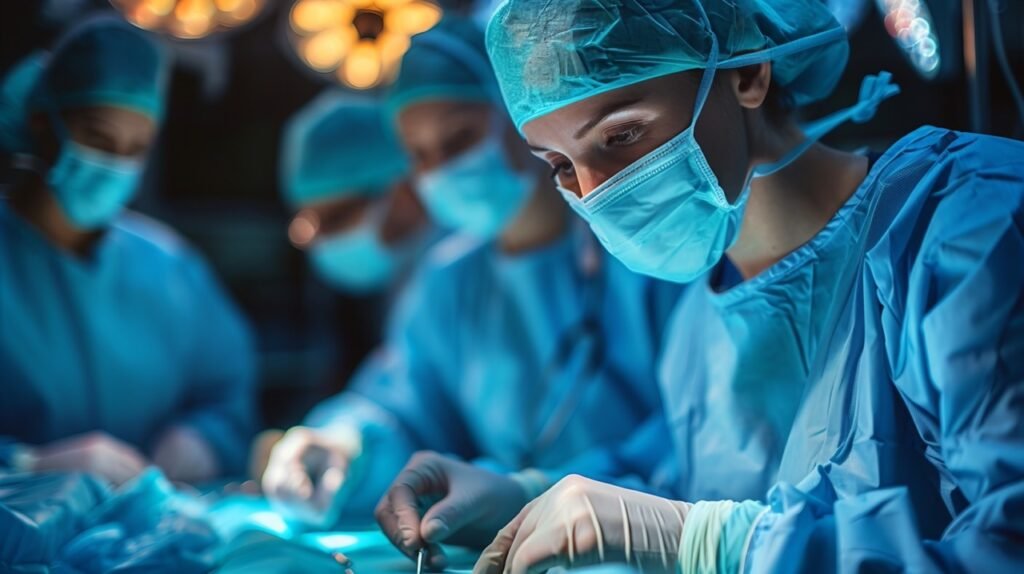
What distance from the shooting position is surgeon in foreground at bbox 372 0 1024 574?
1.07m

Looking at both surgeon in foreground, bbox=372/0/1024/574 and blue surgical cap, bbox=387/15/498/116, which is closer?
surgeon in foreground, bbox=372/0/1024/574

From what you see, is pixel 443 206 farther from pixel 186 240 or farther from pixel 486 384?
pixel 186 240

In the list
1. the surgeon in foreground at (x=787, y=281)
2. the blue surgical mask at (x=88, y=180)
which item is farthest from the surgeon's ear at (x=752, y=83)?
the blue surgical mask at (x=88, y=180)

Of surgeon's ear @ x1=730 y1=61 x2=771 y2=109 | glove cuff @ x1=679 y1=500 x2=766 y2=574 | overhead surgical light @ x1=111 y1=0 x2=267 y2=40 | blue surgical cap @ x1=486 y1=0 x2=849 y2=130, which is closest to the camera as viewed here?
glove cuff @ x1=679 y1=500 x2=766 y2=574

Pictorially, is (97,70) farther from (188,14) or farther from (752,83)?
(752,83)

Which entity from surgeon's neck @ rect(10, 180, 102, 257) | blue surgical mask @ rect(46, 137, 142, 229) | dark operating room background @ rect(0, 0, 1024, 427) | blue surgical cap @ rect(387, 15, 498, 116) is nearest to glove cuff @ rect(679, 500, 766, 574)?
blue surgical cap @ rect(387, 15, 498, 116)

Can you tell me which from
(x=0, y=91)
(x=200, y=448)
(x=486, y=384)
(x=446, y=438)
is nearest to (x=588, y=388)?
(x=486, y=384)

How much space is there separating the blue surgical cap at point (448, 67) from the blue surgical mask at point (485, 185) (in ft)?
0.51

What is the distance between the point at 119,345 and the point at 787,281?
6.76 ft

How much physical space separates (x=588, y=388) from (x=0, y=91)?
6.12 ft

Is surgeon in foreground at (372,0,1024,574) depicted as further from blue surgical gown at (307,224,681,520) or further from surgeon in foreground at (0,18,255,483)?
surgeon in foreground at (0,18,255,483)

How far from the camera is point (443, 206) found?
2.75 meters

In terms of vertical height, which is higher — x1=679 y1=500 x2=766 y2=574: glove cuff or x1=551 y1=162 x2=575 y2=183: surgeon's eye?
x1=551 y1=162 x2=575 y2=183: surgeon's eye

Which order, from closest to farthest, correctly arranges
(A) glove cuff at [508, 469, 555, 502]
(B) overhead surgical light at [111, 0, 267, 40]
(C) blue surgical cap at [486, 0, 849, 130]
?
(C) blue surgical cap at [486, 0, 849, 130] < (A) glove cuff at [508, 469, 555, 502] < (B) overhead surgical light at [111, 0, 267, 40]
